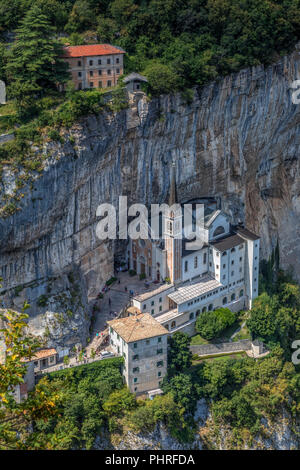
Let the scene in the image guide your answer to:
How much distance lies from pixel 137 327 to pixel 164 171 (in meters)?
14.4

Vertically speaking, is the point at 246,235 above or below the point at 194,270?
Answer: above

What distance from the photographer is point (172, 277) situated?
171 feet

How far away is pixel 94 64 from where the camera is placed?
52469 mm

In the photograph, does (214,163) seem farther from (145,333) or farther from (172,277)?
(145,333)

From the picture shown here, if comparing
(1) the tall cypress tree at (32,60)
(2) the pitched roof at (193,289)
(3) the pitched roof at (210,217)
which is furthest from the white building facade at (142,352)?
(1) the tall cypress tree at (32,60)

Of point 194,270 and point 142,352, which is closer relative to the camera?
point 142,352

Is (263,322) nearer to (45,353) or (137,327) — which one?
(137,327)

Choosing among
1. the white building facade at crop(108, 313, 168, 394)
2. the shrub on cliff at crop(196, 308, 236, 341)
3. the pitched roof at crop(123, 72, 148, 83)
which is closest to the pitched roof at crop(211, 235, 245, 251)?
the shrub on cliff at crop(196, 308, 236, 341)

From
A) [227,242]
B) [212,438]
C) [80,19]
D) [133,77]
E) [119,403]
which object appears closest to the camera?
[119,403]

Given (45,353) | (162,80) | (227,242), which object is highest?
(162,80)

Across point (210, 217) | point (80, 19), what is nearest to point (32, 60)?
point (80, 19)

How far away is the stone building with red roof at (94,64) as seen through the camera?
51969mm

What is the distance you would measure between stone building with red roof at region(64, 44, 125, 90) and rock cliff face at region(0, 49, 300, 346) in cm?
402

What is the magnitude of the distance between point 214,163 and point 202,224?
21.9ft
